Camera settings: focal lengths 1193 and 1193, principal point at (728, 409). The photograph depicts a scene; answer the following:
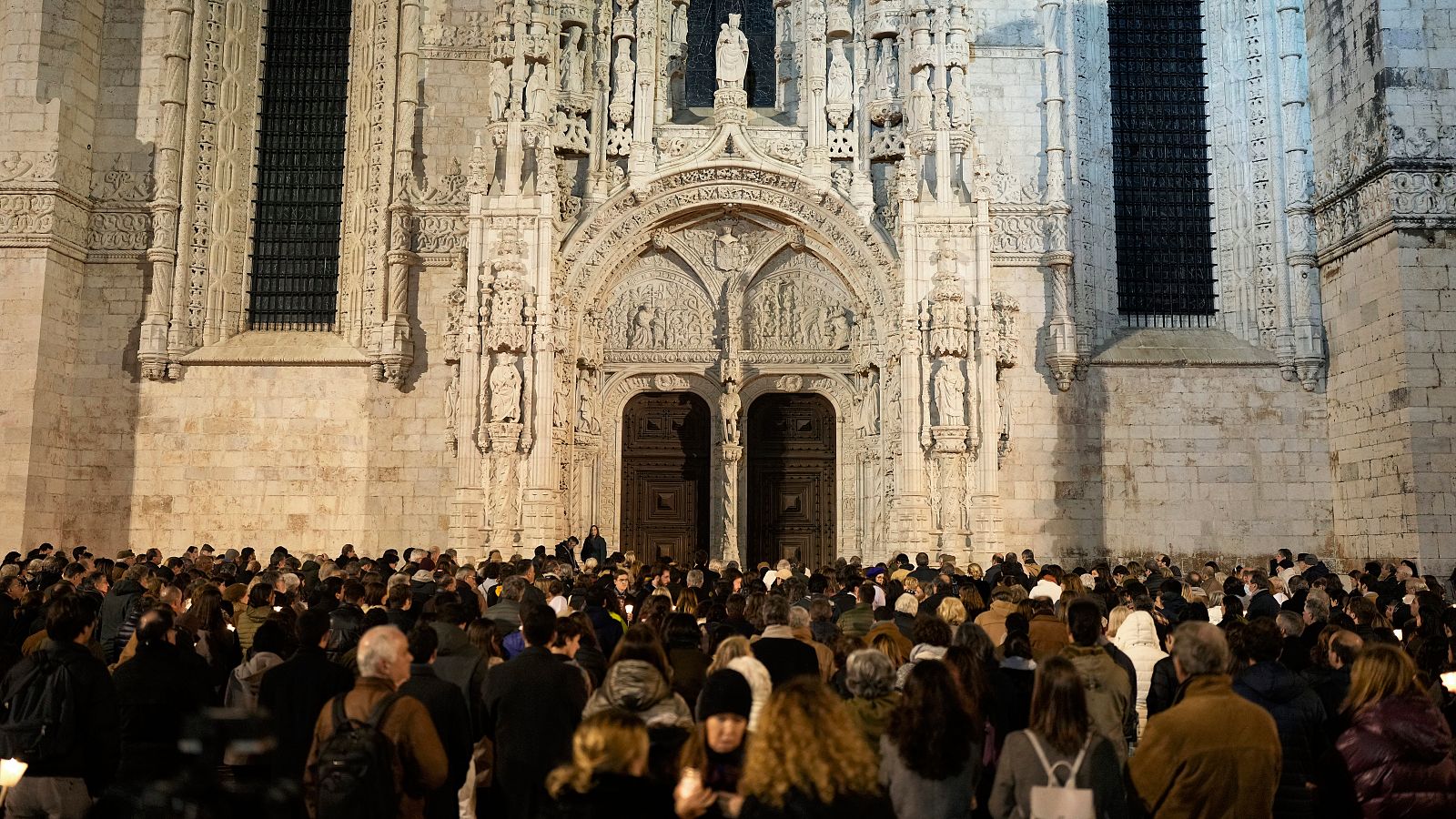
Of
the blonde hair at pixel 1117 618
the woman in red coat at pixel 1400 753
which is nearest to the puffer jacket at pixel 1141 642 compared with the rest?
the blonde hair at pixel 1117 618

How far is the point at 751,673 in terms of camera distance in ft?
19.8

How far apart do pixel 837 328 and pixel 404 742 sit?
18.4 meters

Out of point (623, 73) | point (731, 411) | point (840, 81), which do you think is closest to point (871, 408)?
point (731, 411)

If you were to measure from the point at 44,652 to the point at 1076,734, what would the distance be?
16.9 ft

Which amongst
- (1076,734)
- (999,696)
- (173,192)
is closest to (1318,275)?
(999,696)

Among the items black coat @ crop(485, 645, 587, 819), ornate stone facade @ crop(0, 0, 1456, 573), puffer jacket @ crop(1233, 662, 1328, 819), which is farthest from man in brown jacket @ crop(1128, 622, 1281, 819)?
ornate stone facade @ crop(0, 0, 1456, 573)

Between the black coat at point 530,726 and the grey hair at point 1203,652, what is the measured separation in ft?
9.88

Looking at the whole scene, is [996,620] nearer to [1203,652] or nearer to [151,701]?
[1203,652]

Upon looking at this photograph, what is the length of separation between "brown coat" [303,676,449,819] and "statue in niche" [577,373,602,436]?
1646 centimetres

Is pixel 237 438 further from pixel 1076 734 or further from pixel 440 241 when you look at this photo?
pixel 1076 734

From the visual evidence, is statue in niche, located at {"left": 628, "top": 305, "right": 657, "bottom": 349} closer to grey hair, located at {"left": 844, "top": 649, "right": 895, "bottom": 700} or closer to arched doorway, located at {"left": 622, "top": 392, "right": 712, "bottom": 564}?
arched doorway, located at {"left": 622, "top": 392, "right": 712, "bottom": 564}

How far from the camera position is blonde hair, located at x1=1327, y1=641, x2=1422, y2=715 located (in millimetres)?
5574

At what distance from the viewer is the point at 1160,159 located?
2417cm

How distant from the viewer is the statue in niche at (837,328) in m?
23.0
